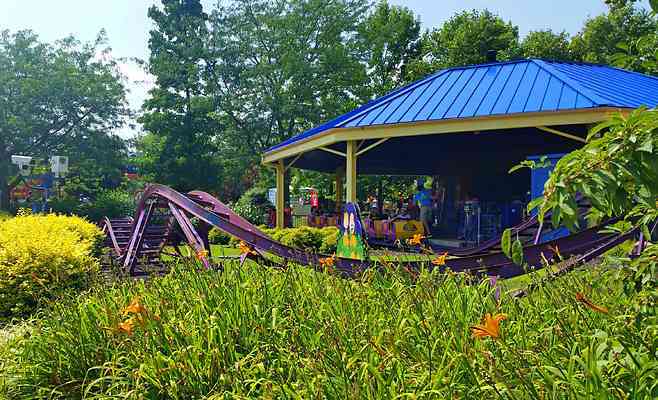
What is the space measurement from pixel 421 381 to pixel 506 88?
488 inches

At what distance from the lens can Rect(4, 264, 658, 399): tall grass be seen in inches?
88.4

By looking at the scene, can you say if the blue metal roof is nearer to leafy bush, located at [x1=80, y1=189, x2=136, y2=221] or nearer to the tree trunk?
leafy bush, located at [x1=80, y1=189, x2=136, y2=221]

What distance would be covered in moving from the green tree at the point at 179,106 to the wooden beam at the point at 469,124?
1678 cm

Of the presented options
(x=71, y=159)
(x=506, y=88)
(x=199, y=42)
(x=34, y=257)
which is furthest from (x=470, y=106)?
(x=71, y=159)

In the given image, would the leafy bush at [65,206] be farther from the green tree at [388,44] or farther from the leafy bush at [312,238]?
the green tree at [388,44]

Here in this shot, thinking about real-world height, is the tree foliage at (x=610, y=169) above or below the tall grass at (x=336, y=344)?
above

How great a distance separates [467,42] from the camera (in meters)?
30.5

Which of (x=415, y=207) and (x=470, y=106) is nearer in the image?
(x=470, y=106)

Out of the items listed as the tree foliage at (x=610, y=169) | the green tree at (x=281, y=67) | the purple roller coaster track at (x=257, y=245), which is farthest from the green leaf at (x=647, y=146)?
the green tree at (x=281, y=67)

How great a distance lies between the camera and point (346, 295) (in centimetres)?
384

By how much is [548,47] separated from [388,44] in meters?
8.98

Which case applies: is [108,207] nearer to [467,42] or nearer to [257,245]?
[467,42]

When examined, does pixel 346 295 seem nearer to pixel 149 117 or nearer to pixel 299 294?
pixel 299 294

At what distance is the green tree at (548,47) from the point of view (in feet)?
100
